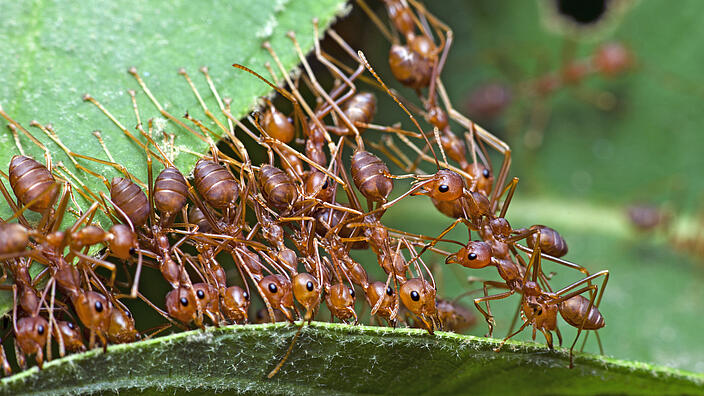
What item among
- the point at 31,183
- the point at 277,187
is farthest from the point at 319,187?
the point at 31,183

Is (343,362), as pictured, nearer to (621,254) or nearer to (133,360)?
(133,360)

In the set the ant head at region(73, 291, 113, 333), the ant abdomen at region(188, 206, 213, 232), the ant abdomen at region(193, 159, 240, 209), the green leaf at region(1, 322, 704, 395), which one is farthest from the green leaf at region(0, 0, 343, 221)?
the green leaf at region(1, 322, 704, 395)

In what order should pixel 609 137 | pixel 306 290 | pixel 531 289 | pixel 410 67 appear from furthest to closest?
pixel 609 137 → pixel 410 67 → pixel 531 289 → pixel 306 290

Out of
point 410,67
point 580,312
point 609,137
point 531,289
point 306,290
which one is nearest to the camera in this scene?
point 306,290

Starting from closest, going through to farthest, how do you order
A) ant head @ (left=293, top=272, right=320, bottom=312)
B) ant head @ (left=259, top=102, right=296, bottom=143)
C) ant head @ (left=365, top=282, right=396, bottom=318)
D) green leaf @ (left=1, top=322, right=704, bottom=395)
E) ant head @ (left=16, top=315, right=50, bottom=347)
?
green leaf @ (left=1, top=322, right=704, bottom=395) → ant head @ (left=16, top=315, right=50, bottom=347) → ant head @ (left=293, top=272, right=320, bottom=312) → ant head @ (left=365, top=282, right=396, bottom=318) → ant head @ (left=259, top=102, right=296, bottom=143)

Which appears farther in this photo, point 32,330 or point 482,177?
point 482,177

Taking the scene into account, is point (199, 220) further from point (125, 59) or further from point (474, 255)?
point (474, 255)

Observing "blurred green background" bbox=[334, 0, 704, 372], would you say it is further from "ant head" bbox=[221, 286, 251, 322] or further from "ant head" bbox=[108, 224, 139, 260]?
"ant head" bbox=[108, 224, 139, 260]
